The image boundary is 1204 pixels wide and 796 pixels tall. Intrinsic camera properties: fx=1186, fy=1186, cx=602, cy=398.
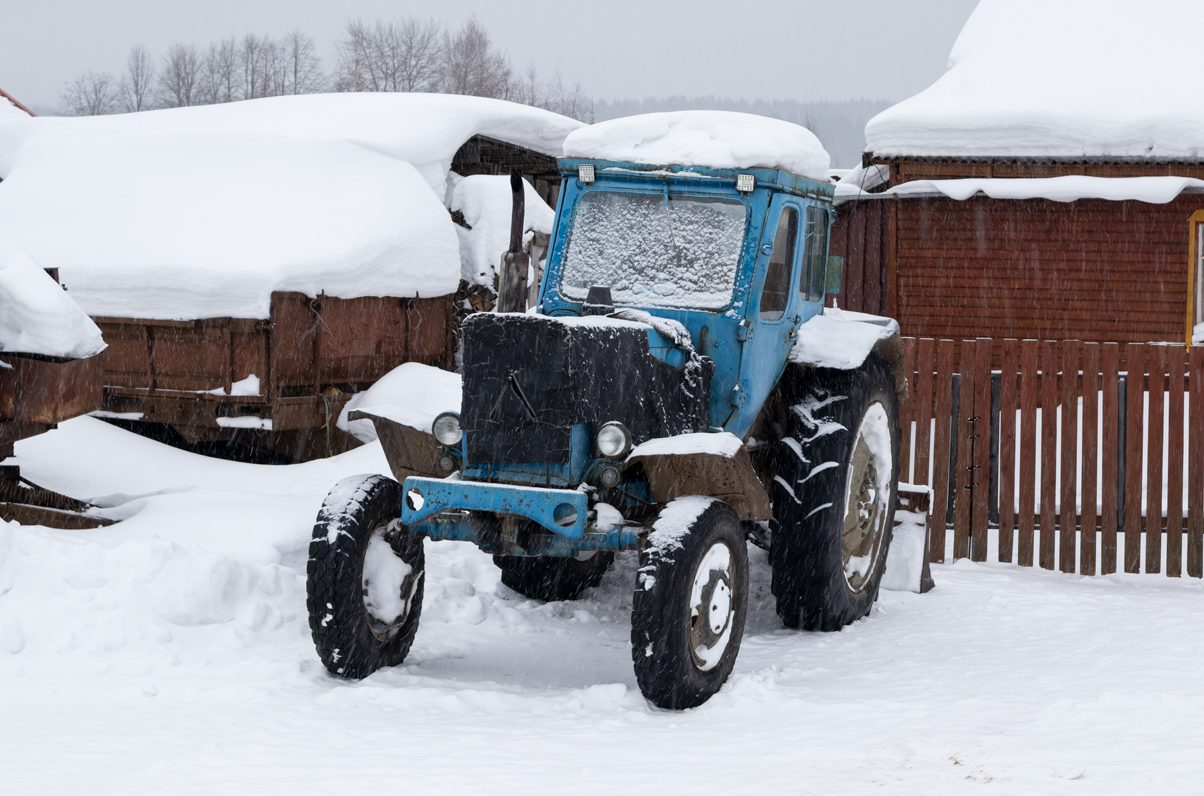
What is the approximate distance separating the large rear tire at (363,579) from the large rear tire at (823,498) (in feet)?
5.79

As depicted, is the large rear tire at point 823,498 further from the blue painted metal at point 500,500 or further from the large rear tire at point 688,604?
the blue painted metal at point 500,500

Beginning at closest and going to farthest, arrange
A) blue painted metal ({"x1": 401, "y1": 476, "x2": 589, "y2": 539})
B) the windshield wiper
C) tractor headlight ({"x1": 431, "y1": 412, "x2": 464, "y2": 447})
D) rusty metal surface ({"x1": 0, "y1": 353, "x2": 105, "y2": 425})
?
blue painted metal ({"x1": 401, "y1": 476, "x2": 589, "y2": 539}), tractor headlight ({"x1": 431, "y1": 412, "x2": 464, "y2": 447}), the windshield wiper, rusty metal surface ({"x1": 0, "y1": 353, "x2": 105, "y2": 425})

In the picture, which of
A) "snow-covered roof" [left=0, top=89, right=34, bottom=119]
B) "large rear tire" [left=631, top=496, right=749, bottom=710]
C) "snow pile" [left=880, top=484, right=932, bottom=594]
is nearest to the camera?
"large rear tire" [left=631, top=496, right=749, bottom=710]

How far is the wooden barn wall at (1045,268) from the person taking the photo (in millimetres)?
13984

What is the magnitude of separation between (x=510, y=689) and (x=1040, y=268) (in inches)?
449

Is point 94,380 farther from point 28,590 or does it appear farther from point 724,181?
point 724,181

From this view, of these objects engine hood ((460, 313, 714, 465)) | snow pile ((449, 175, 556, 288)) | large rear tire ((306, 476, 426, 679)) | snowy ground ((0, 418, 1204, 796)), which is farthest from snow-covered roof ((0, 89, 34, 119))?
engine hood ((460, 313, 714, 465))

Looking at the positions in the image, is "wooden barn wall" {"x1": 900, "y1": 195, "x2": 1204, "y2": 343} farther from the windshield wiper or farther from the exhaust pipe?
the exhaust pipe

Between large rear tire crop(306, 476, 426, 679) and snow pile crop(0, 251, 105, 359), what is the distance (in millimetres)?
2267

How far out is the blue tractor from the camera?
4531 mm

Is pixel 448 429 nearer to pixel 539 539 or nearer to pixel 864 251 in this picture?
pixel 539 539

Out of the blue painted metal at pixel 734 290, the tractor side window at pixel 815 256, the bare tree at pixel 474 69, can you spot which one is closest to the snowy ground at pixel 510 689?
the blue painted metal at pixel 734 290

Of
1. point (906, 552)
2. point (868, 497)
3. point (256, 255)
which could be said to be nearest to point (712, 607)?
point (868, 497)

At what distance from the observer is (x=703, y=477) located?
462 centimetres
